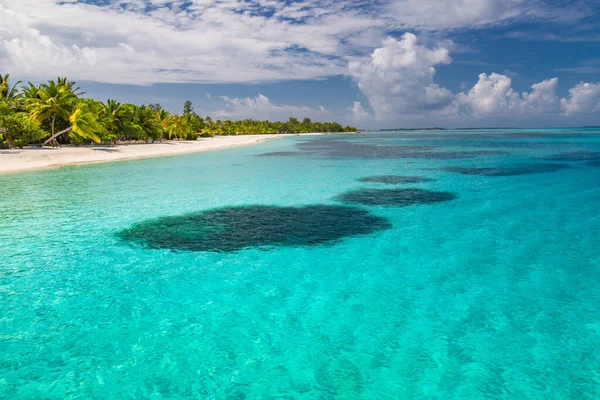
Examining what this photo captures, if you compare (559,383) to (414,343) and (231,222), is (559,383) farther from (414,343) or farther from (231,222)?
(231,222)

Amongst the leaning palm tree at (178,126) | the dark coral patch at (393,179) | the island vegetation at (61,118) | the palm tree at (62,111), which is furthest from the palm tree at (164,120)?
the dark coral patch at (393,179)

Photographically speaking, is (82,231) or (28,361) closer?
(28,361)

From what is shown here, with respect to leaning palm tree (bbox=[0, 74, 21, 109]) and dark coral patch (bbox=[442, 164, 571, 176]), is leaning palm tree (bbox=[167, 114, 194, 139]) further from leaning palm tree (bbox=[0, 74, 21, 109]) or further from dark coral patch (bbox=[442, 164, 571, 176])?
dark coral patch (bbox=[442, 164, 571, 176])

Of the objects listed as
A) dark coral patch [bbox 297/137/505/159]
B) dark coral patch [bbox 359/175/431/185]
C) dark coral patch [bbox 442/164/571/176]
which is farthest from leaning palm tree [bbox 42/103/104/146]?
dark coral patch [bbox 442/164/571/176]

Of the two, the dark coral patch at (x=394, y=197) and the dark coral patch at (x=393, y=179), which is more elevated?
the dark coral patch at (x=393, y=179)

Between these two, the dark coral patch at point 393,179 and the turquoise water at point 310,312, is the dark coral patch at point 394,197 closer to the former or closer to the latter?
the turquoise water at point 310,312

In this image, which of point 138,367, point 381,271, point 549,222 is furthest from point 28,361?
point 549,222
